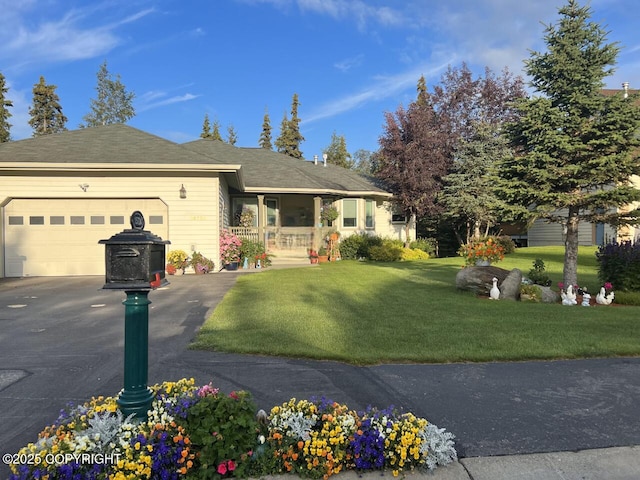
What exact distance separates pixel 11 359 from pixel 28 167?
10704 mm

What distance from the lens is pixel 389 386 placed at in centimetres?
411

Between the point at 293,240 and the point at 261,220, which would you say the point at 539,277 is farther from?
the point at 261,220

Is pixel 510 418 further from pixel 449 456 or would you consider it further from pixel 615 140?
pixel 615 140

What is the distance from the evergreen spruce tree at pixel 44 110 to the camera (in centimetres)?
4169

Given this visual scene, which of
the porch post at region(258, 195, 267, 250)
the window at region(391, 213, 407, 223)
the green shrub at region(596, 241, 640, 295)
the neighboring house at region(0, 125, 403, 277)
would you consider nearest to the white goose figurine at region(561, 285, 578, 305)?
the green shrub at region(596, 241, 640, 295)

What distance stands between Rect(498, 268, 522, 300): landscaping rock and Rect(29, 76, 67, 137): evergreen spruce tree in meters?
A: 45.6

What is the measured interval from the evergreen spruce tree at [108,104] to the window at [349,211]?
96.3 ft

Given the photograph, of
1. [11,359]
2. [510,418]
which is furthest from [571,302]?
[11,359]

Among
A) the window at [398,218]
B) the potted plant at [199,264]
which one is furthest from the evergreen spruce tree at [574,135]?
the window at [398,218]

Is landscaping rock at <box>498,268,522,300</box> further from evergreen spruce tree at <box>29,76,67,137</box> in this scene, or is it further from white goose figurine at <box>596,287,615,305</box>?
evergreen spruce tree at <box>29,76,67,137</box>

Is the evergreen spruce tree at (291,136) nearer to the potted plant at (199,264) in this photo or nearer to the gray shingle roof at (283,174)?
the gray shingle roof at (283,174)

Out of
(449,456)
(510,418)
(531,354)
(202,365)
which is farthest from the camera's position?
(531,354)

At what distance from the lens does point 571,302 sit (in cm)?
880

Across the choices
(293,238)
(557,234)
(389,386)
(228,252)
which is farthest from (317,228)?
(557,234)
